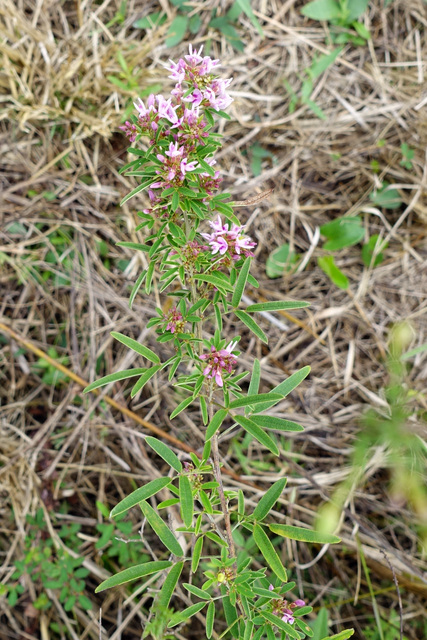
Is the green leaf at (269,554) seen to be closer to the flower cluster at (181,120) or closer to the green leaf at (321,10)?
the flower cluster at (181,120)

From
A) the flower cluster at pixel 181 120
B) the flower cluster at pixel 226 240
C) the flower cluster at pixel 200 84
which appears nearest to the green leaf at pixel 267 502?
the flower cluster at pixel 226 240

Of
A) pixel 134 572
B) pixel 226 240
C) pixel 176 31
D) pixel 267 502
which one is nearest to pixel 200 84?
pixel 226 240

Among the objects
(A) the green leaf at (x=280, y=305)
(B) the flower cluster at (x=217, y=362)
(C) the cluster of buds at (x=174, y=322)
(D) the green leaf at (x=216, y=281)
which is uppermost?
(D) the green leaf at (x=216, y=281)

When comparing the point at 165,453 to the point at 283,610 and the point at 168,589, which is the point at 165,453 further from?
the point at 283,610

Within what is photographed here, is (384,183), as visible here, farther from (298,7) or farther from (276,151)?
(298,7)

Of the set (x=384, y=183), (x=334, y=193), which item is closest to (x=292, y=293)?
(x=334, y=193)

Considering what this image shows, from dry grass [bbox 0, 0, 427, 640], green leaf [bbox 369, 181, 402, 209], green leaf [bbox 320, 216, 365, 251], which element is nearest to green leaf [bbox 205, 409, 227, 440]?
dry grass [bbox 0, 0, 427, 640]
